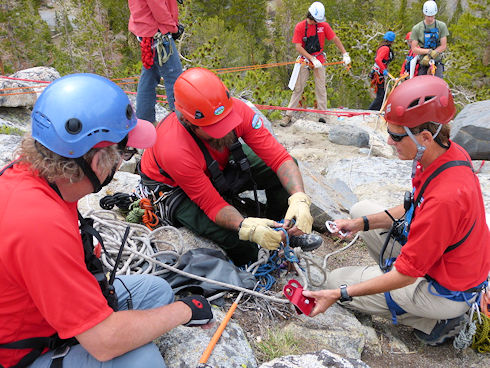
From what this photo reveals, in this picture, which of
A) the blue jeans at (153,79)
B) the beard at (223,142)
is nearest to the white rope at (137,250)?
the beard at (223,142)

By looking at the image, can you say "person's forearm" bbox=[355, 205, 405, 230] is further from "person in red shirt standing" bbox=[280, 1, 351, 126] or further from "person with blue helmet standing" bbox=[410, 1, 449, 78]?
"person with blue helmet standing" bbox=[410, 1, 449, 78]

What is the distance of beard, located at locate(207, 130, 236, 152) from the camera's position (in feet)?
10.6

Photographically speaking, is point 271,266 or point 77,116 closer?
point 77,116

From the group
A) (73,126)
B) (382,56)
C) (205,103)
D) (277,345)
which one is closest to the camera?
(73,126)

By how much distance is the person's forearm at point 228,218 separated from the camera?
10.1 ft

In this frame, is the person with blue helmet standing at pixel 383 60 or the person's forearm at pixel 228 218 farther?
the person with blue helmet standing at pixel 383 60

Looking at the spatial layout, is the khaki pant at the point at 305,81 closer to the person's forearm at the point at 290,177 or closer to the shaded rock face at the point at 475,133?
the shaded rock face at the point at 475,133

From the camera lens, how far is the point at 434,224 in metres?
2.18

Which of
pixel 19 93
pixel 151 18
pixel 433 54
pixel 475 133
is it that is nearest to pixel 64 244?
pixel 151 18

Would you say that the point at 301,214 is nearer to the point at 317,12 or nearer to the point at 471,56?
the point at 317,12

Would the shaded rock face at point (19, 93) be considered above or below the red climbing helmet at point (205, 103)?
below

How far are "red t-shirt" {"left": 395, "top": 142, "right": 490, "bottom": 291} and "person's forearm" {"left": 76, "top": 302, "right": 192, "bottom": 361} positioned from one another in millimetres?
1374

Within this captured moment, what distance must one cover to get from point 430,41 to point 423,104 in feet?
25.7

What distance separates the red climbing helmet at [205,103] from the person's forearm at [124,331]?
4.88 ft
